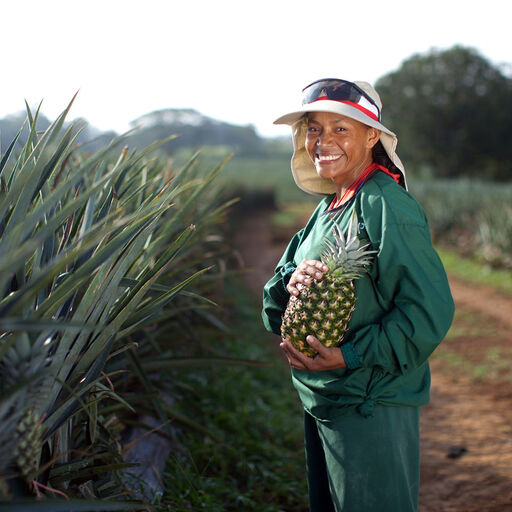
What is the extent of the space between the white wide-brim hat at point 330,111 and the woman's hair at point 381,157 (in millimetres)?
38

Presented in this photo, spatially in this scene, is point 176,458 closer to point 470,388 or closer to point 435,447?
point 435,447

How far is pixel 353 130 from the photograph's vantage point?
184cm

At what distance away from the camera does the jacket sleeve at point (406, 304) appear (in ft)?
5.17

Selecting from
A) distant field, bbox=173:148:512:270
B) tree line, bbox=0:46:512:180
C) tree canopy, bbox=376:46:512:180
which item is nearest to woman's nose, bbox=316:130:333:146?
distant field, bbox=173:148:512:270

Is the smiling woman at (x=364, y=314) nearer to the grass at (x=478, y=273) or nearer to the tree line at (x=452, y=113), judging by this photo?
the grass at (x=478, y=273)

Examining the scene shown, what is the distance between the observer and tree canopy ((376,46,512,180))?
33.7 meters

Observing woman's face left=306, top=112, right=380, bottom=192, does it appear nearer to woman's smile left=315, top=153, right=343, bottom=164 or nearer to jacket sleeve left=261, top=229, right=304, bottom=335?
woman's smile left=315, top=153, right=343, bottom=164

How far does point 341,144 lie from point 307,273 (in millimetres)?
518

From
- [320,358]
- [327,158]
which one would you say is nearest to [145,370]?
[320,358]

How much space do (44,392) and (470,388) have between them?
4.28 m

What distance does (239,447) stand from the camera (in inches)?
125

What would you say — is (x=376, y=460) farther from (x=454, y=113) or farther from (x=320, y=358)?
(x=454, y=113)

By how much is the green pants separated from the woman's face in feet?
2.88

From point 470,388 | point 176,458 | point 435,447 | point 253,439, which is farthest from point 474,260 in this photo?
point 176,458
